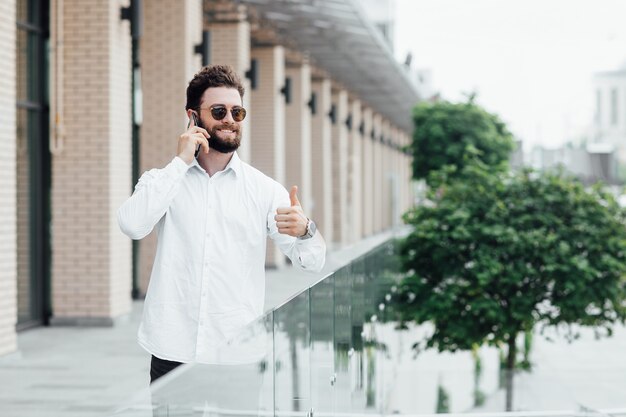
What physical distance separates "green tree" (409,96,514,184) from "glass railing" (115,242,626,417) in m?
8.66

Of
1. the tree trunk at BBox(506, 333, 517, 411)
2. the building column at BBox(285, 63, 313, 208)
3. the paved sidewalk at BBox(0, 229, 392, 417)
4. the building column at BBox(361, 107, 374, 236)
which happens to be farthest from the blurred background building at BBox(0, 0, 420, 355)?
the building column at BBox(361, 107, 374, 236)

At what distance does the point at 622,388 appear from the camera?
13055 millimetres

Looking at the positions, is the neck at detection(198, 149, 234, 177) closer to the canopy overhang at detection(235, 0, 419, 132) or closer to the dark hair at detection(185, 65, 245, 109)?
the dark hair at detection(185, 65, 245, 109)

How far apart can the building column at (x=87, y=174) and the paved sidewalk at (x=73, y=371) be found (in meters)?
0.40

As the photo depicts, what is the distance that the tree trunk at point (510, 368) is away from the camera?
38.6 feet

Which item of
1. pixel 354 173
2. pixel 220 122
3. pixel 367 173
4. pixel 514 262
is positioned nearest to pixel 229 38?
pixel 514 262

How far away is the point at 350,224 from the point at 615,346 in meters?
13.2

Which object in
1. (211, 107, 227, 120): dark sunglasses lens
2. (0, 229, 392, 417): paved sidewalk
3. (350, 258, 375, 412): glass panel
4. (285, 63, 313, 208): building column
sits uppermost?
(285, 63, 313, 208): building column

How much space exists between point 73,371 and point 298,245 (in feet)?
18.8

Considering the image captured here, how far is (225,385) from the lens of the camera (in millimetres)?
2680

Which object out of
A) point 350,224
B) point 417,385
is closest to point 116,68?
point 417,385

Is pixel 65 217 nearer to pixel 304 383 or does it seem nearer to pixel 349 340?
pixel 349 340

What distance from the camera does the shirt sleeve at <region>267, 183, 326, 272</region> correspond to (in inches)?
128

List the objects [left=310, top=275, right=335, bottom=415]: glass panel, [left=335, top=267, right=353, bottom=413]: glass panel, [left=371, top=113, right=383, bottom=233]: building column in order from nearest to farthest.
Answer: [left=310, top=275, right=335, bottom=415]: glass panel → [left=335, top=267, right=353, bottom=413]: glass panel → [left=371, top=113, right=383, bottom=233]: building column
